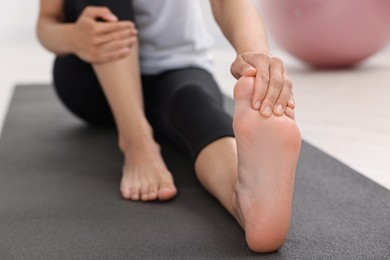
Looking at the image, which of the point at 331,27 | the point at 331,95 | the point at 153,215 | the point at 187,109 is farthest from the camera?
the point at 331,27

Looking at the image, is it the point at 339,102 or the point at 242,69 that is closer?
the point at 242,69

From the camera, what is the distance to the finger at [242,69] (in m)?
0.83

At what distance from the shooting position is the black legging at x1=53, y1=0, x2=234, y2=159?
1149mm

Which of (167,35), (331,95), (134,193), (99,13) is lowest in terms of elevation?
(331,95)

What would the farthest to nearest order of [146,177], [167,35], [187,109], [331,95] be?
[331,95]
[167,35]
[187,109]
[146,177]

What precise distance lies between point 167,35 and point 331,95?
969 mm

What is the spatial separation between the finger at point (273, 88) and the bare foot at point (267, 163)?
11 mm

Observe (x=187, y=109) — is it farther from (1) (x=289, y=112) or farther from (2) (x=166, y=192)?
(1) (x=289, y=112)

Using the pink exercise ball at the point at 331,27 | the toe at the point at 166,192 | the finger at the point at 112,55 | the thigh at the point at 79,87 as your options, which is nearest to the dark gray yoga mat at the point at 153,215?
the toe at the point at 166,192

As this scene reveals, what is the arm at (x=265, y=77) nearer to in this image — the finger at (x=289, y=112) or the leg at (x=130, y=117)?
the finger at (x=289, y=112)

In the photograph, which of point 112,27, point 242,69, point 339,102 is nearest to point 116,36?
point 112,27

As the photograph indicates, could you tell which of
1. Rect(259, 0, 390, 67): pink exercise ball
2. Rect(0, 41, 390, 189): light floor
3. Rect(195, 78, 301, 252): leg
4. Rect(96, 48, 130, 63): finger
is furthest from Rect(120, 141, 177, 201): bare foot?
Rect(259, 0, 390, 67): pink exercise ball

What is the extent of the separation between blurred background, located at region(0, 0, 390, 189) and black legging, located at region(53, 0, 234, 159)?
13.4 inches

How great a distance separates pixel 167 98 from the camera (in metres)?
1.34
